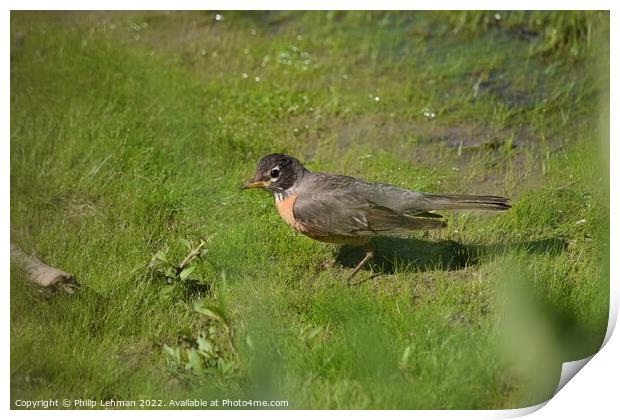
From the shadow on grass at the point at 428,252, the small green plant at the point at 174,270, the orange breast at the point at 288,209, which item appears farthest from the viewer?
the orange breast at the point at 288,209

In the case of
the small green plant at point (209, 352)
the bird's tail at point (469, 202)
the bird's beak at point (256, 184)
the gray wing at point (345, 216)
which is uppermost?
the bird's tail at point (469, 202)

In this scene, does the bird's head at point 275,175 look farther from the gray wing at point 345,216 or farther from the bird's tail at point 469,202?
the bird's tail at point 469,202

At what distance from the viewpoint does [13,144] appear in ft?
18.8

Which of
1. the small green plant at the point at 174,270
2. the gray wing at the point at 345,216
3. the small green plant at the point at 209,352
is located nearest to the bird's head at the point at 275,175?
the gray wing at the point at 345,216

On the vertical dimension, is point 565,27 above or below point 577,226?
above

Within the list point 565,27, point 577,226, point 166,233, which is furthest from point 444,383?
point 565,27

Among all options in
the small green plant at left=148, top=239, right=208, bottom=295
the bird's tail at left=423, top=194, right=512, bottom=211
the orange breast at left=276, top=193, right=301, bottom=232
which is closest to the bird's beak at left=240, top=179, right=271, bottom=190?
the orange breast at left=276, top=193, right=301, bottom=232

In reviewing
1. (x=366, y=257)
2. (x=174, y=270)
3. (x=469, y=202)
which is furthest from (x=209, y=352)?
(x=469, y=202)

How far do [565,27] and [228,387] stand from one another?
351 cm

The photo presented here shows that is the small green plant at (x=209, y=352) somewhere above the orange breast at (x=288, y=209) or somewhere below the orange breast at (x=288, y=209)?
below

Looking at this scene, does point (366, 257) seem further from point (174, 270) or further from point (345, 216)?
point (174, 270)

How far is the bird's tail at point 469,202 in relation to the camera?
594cm

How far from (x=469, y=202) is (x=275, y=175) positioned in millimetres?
1424

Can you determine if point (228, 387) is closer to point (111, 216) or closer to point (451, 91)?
point (111, 216)
